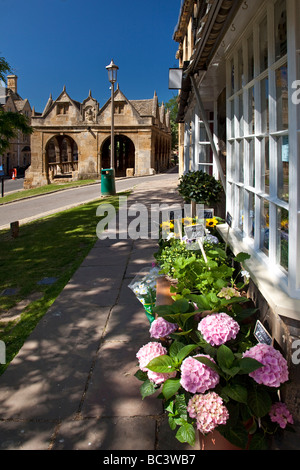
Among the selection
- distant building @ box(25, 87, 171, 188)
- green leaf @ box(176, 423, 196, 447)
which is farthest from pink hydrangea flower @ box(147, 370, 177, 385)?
distant building @ box(25, 87, 171, 188)

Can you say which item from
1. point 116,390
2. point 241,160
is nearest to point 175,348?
point 116,390

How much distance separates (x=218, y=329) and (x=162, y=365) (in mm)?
397

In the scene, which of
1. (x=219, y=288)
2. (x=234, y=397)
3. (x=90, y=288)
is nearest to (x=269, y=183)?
(x=219, y=288)

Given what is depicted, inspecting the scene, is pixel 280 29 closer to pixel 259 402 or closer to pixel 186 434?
pixel 259 402

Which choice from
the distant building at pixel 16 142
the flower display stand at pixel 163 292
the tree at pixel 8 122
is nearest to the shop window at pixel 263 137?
the flower display stand at pixel 163 292

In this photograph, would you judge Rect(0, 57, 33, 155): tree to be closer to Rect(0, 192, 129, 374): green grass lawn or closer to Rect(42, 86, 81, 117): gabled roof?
Rect(0, 192, 129, 374): green grass lawn

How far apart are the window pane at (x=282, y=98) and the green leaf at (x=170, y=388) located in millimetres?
1748

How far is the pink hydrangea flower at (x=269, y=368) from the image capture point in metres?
2.16

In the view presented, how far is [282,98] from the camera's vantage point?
274 cm

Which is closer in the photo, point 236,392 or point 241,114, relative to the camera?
point 236,392

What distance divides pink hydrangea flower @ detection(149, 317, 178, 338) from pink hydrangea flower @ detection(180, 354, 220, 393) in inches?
18.1

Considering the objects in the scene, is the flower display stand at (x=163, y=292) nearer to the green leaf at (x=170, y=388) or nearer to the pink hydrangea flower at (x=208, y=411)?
the green leaf at (x=170, y=388)

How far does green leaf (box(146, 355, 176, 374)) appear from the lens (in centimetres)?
240

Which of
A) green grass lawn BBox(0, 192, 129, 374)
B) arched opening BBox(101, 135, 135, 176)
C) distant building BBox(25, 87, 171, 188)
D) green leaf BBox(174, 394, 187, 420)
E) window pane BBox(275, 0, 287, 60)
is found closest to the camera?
green leaf BBox(174, 394, 187, 420)
